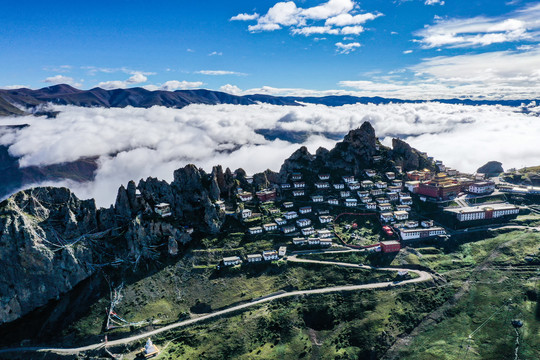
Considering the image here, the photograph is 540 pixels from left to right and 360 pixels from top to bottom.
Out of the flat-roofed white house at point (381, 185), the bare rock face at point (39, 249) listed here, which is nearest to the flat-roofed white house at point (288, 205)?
the flat-roofed white house at point (381, 185)

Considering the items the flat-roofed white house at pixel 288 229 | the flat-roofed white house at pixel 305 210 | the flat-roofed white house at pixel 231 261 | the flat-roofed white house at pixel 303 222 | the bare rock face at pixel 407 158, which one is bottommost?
the flat-roofed white house at pixel 231 261

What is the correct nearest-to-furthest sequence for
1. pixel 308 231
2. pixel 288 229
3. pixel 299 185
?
pixel 308 231, pixel 288 229, pixel 299 185

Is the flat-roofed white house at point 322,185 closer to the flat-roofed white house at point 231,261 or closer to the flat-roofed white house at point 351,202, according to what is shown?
the flat-roofed white house at point 351,202

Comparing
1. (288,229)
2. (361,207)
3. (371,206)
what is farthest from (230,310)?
(371,206)

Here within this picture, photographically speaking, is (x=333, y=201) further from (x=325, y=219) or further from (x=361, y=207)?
(x=325, y=219)

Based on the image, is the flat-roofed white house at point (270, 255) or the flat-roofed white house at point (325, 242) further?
the flat-roofed white house at point (325, 242)

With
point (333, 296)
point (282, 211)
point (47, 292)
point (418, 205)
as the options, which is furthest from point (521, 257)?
point (47, 292)

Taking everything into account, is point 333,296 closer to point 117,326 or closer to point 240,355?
point 240,355

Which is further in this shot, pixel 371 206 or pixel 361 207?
pixel 361 207
